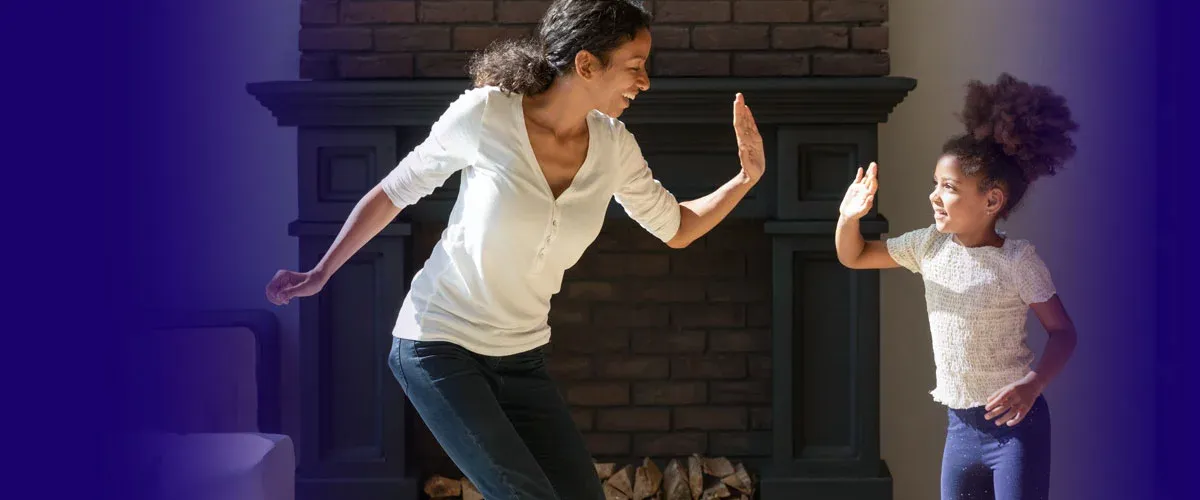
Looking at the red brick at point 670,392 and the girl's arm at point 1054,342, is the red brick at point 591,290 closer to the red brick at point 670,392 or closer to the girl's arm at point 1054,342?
the red brick at point 670,392

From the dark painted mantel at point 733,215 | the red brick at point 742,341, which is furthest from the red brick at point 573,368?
the dark painted mantel at point 733,215

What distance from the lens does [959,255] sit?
2383mm

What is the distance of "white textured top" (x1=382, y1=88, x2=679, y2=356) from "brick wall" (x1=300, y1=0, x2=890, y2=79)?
1204 mm

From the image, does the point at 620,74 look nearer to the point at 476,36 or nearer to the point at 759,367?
the point at 476,36

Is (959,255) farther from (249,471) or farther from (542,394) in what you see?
(249,471)

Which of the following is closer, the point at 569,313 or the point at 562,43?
the point at 562,43

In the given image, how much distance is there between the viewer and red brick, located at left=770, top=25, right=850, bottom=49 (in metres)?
3.35

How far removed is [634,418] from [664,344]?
0.25 meters

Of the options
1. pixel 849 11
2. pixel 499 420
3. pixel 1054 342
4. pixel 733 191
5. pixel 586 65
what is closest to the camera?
pixel 499 420

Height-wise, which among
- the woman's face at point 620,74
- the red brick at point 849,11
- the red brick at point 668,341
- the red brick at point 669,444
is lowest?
the red brick at point 669,444

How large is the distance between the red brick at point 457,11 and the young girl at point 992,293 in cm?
141

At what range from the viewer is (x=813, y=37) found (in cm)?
335

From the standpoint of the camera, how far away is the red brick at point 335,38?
3383 mm

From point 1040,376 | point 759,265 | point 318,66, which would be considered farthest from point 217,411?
point 1040,376
